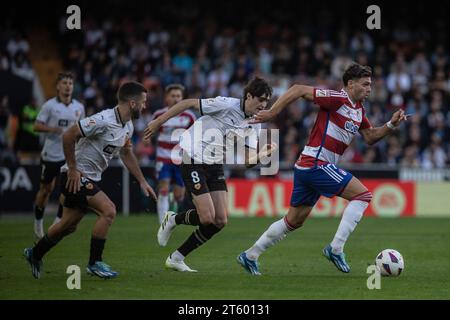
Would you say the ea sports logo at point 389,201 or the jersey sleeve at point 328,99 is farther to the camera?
the ea sports logo at point 389,201

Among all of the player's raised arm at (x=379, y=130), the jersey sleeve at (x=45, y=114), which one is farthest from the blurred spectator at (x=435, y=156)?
the player's raised arm at (x=379, y=130)

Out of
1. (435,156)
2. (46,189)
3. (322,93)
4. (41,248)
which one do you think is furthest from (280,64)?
(41,248)

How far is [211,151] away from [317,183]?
1369 mm

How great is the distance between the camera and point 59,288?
30.6 feet

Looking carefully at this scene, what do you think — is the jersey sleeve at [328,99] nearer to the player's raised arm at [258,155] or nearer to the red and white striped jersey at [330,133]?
the red and white striped jersey at [330,133]

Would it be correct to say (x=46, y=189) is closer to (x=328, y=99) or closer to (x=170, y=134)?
(x=170, y=134)

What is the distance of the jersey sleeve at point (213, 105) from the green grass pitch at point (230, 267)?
6.31 ft

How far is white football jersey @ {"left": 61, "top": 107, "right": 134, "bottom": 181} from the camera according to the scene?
33.8 feet

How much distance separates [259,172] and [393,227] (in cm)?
535

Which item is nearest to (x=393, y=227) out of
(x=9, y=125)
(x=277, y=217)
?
(x=277, y=217)

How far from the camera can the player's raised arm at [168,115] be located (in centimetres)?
1048

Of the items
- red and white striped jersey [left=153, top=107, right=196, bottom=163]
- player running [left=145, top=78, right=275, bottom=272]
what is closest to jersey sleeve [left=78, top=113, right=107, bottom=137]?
player running [left=145, top=78, right=275, bottom=272]

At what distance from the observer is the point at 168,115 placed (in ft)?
34.9

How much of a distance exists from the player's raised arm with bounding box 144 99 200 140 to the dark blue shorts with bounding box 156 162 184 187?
20.9 feet
